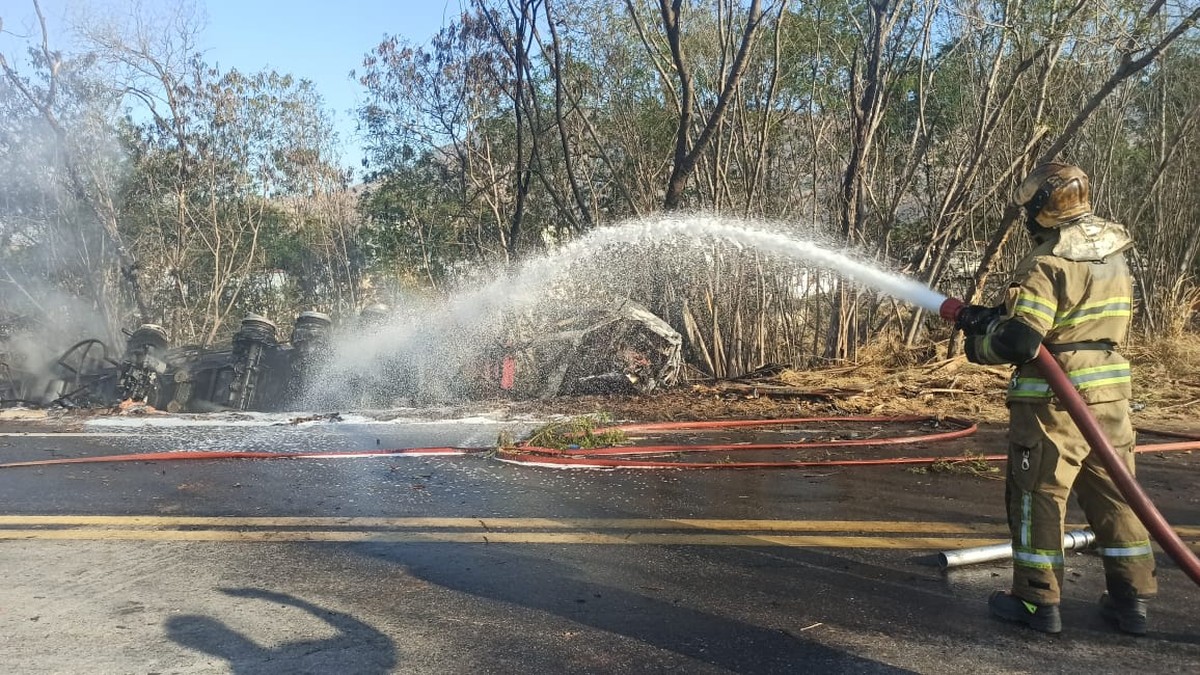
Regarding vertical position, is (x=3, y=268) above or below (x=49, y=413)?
above

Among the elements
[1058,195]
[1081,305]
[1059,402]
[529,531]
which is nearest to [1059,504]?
[1059,402]

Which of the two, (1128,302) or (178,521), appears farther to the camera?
(178,521)

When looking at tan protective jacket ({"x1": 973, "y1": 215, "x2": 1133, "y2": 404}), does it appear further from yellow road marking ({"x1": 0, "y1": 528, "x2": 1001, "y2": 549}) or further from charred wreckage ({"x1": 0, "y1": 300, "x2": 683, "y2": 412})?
charred wreckage ({"x1": 0, "y1": 300, "x2": 683, "y2": 412})

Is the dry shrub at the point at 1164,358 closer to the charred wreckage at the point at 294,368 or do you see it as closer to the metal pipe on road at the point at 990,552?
the charred wreckage at the point at 294,368

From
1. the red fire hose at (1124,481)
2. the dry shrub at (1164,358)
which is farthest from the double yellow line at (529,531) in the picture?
the dry shrub at (1164,358)

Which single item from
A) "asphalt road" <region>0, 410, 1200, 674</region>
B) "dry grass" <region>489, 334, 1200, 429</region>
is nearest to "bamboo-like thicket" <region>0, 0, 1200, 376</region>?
"dry grass" <region>489, 334, 1200, 429</region>

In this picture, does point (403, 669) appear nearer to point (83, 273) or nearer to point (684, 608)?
point (684, 608)

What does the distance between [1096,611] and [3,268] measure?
936 inches

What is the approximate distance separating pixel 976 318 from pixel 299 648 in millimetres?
2824

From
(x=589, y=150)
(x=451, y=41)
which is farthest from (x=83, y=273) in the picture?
(x=589, y=150)

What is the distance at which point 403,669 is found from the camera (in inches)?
111

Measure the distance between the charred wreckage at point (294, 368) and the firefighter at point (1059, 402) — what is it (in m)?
6.63

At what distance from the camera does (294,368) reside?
442 inches

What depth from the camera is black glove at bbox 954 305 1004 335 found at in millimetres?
3123
